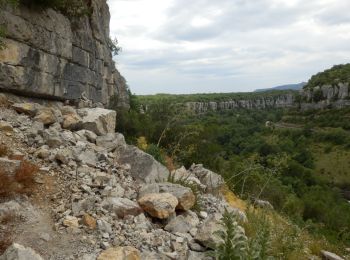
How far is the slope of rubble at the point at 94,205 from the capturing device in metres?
5.37

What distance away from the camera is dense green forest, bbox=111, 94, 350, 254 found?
11.6 meters

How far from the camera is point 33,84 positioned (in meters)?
11.9

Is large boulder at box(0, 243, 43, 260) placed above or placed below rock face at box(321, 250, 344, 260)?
above

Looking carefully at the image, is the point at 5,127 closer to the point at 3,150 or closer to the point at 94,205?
the point at 3,150

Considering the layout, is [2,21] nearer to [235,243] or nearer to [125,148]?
[125,148]

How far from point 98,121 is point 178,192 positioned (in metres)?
4.31

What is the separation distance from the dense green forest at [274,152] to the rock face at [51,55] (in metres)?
3.08

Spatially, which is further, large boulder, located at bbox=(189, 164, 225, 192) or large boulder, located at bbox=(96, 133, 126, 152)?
large boulder, located at bbox=(189, 164, 225, 192)

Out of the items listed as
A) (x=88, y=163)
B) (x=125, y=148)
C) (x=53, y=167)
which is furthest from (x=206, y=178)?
(x=53, y=167)

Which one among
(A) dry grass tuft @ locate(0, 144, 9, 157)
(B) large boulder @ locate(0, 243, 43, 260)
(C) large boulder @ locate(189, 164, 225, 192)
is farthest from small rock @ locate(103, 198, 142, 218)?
(C) large boulder @ locate(189, 164, 225, 192)

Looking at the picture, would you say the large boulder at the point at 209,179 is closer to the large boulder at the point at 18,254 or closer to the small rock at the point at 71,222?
the small rock at the point at 71,222

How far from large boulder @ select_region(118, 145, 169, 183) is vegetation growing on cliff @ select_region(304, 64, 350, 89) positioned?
107 m

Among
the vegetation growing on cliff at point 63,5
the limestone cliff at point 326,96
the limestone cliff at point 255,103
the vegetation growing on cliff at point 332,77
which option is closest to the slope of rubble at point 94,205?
the vegetation growing on cliff at point 63,5

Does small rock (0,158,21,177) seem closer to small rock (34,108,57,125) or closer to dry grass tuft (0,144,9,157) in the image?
dry grass tuft (0,144,9,157)
